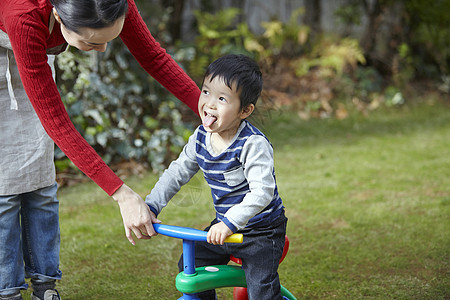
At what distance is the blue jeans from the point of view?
83.5 inches

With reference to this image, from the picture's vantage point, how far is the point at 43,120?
1.74 metres

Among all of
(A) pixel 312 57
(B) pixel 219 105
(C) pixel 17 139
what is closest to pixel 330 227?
(B) pixel 219 105

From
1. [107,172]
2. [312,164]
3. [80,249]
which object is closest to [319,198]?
[312,164]

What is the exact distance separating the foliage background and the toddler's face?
2693 millimetres

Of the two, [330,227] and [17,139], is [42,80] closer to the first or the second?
[17,139]

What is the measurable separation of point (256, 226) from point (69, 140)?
0.68m

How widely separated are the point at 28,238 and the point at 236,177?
993 mm

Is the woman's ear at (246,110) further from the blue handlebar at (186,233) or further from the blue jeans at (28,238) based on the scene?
the blue jeans at (28,238)

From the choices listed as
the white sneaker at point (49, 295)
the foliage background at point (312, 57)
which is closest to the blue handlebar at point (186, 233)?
the white sneaker at point (49, 295)

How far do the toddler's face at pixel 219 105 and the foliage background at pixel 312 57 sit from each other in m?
2.69

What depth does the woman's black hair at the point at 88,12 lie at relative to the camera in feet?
5.17

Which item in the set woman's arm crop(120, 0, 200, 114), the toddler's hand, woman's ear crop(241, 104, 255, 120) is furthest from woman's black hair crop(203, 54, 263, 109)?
the toddler's hand

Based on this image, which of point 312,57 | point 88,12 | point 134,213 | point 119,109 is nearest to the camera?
point 88,12

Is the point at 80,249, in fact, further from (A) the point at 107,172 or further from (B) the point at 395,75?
(B) the point at 395,75
